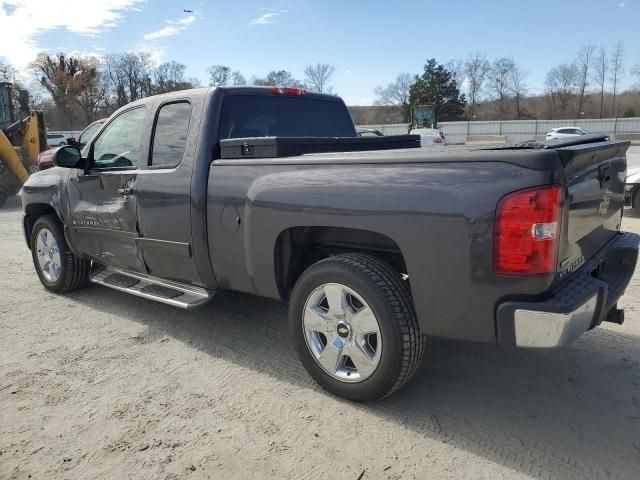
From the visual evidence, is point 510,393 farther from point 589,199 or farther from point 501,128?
point 501,128

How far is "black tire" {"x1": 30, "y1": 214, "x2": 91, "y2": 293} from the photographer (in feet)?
16.9

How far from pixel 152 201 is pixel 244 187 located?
3.25 ft

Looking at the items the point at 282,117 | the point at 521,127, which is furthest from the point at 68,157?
the point at 521,127

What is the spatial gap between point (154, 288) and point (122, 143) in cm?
131

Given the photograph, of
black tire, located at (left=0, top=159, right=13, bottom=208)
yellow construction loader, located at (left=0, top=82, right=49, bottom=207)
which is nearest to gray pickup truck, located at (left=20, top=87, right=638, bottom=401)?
black tire, located at (left=0, top=159, right=13, bottom=208)

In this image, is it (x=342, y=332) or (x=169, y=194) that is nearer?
(x=342, y=332)

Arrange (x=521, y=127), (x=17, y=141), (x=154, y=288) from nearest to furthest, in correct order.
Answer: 1. (x=154, y=288)
2. (x=17, y=141)
3. (x=521, y=127)

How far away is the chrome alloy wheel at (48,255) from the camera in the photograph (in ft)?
17.4

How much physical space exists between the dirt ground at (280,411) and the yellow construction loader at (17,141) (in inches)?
437

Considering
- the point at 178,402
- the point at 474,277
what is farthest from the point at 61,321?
the point at 474,277

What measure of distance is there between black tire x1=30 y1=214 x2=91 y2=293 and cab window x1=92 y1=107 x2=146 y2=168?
0.98 meters

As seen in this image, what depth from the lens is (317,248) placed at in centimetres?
346

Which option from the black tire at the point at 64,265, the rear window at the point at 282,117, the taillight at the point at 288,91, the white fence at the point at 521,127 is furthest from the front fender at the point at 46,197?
the white fence at the point at 521,127

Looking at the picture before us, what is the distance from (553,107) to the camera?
7988cm
